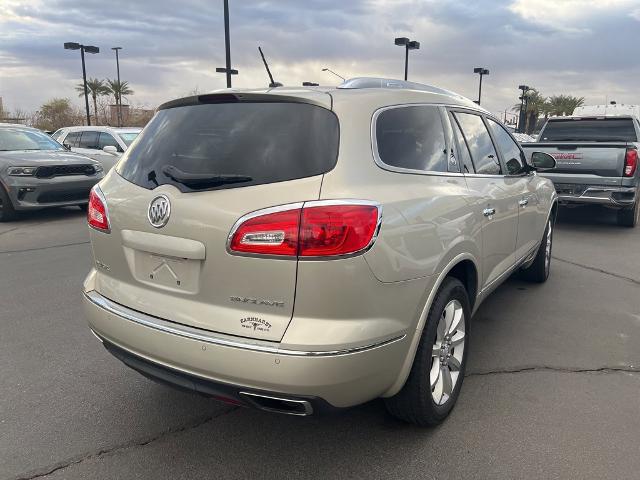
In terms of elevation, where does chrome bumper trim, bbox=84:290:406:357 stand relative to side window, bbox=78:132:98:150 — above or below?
below

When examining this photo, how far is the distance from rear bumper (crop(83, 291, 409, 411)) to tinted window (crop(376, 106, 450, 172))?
0.88 metres

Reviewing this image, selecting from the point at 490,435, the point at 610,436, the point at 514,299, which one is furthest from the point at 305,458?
the point at 514,299

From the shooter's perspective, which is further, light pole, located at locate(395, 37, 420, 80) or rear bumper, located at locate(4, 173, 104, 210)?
light pole, located at locate(395, 37, 420, 80)

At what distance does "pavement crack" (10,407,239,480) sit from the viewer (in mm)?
2473

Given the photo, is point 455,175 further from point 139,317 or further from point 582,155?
point 582,155

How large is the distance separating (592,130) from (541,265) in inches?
260

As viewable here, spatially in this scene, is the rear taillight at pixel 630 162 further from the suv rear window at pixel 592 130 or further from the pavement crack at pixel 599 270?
→ the pavement crack at pixel 599 270

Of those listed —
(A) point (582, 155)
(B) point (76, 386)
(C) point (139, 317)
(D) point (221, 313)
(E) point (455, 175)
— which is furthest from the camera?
(A) point (582, 155)

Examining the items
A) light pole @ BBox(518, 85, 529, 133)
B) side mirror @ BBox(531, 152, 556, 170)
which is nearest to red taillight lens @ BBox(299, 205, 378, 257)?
side mirror @ BBox(531, 152, 556, 170)

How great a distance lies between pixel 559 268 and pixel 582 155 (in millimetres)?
2924

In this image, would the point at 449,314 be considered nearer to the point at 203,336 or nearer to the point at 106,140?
the point at 203,336

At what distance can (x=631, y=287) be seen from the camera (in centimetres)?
547

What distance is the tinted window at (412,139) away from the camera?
254cm

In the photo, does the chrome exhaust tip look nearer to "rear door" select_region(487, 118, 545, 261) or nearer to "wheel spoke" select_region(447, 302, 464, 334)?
"wheel spoke" select_region(447, 302, 464, 334)
